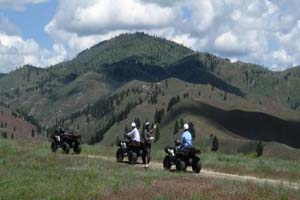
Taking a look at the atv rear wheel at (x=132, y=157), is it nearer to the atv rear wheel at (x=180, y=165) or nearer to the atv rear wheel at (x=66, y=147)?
the atv rear wheel at (x=180, y=165)

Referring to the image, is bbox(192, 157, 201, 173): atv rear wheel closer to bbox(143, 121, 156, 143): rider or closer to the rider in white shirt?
bbox(143, 121, 156, 143): rider

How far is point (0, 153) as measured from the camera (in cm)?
4456

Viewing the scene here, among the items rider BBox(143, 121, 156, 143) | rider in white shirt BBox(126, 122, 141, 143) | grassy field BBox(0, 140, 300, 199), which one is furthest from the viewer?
rider in white shirt BBox(126, 122, 141, 143)

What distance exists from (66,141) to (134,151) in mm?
10403

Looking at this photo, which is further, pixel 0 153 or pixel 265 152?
pixel 265 152

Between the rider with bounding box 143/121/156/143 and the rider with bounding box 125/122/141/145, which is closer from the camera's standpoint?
the rider with bounding box 143/121/156/143

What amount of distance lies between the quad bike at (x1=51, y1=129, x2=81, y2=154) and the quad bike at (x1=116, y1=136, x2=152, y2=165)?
794 centimetres

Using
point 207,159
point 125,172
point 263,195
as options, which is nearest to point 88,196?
point 263,195

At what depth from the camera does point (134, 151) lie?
38.9 metres

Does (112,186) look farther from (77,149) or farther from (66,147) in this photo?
(77,149)

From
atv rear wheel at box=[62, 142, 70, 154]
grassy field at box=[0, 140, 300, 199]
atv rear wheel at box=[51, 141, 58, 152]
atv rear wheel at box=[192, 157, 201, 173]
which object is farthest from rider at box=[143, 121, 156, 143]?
atv rear wheel at box=[51, 141, 58, 152]

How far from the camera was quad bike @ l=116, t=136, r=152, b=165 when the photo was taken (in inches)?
1487

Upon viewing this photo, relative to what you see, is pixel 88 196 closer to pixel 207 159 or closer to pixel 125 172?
pixel 125 172

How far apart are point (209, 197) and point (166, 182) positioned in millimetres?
4574
